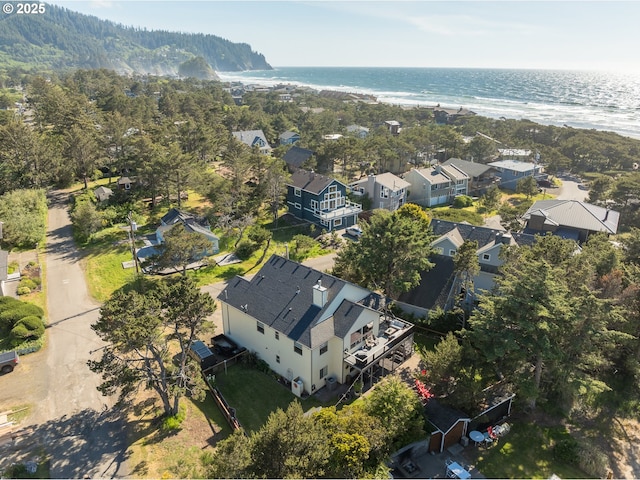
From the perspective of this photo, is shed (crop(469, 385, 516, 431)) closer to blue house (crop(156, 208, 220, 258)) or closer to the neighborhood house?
blue house (crop(156, 208, 220, 258))

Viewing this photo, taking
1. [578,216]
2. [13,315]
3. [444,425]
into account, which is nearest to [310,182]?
[578,216]

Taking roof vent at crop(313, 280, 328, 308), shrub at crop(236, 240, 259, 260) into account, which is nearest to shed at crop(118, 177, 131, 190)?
shrub at crop(236, 240, 259, 260)

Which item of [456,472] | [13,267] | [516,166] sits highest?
[516,166]

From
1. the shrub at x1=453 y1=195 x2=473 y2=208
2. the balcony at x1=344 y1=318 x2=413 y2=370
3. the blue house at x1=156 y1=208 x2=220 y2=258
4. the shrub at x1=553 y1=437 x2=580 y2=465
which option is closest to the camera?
the shrub at x1=553 y1=437 x2=580 y2=465

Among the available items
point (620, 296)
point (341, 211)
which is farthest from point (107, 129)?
point (620, 296)

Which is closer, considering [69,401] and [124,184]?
[69,401]

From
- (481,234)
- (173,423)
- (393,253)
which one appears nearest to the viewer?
(173,423)

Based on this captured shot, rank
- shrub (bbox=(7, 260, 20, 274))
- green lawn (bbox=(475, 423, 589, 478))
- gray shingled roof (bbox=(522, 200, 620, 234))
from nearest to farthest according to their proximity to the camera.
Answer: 1. green lawn (bbox=(475, 423, 589, 478))
2. shrub (bbox=(7, 260, 20, 274))
3. gray shingled roof (bbox=(522, 200, 620, 234))

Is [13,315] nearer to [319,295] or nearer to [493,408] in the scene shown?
[319,295]
